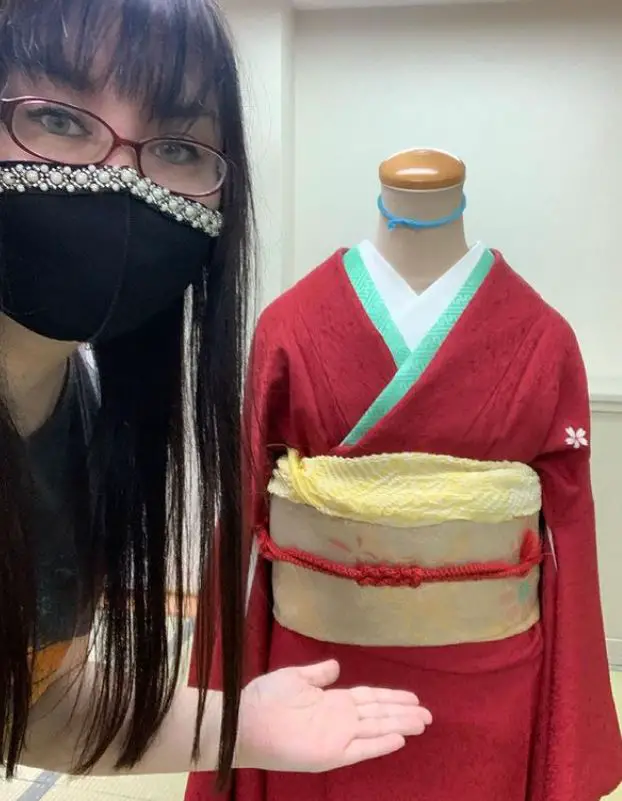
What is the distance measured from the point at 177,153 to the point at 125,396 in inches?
9.2

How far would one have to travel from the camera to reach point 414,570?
1.01 metres

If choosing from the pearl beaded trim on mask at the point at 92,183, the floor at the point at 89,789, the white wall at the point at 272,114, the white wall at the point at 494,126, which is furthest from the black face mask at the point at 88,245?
the white wall at the point at 494,126

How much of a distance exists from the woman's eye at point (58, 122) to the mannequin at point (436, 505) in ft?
1.72

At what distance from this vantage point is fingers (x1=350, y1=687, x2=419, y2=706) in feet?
2.87

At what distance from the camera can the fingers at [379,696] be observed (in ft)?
2.87

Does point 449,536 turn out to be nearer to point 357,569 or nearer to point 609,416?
point 357,569

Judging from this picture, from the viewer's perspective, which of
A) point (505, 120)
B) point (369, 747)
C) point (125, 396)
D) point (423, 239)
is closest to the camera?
point (125, 396)

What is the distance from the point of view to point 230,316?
0.67 metres

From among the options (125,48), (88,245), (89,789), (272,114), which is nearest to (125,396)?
(88,245)

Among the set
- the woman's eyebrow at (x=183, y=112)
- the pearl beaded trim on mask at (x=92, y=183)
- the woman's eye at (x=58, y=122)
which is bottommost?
the pearl beaded trim on mask at (x=92, y=183)

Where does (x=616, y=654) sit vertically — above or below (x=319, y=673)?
below

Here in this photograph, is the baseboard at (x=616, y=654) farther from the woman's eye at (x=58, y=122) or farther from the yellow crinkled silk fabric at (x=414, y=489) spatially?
the woman's eye at (x=58, y=122)

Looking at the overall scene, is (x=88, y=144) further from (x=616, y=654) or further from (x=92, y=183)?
(x=616, y=654)

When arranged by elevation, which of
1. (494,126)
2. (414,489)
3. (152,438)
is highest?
(494,126)
